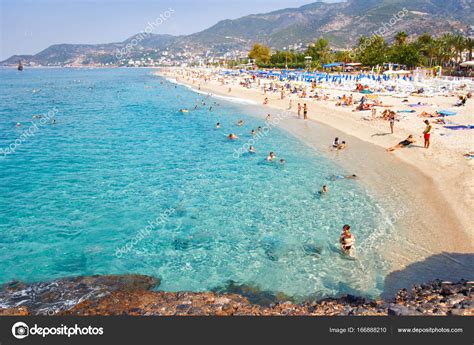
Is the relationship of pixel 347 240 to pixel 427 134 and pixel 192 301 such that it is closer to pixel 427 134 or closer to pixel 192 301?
pixel 192 301

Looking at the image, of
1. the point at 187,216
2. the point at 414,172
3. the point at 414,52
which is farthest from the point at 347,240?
the point at 414,52

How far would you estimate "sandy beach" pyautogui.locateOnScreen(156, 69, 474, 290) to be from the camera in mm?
10148

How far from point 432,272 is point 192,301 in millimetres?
6189

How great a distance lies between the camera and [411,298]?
7273 millimetres

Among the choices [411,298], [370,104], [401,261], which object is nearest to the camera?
[411,298]

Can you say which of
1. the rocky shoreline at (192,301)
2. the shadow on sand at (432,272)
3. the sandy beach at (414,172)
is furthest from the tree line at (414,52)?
the rocky shoreline at (192,301)

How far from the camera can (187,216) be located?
1333 cm

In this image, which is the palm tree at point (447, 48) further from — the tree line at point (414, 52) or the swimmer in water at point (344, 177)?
the swimmer in water at point (344, 177)

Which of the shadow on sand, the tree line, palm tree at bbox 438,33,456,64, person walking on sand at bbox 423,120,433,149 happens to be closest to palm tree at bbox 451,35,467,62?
the tree line

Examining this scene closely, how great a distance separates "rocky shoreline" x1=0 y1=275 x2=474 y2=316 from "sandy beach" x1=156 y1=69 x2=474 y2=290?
211cm

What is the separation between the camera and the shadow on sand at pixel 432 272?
27.6 feet
